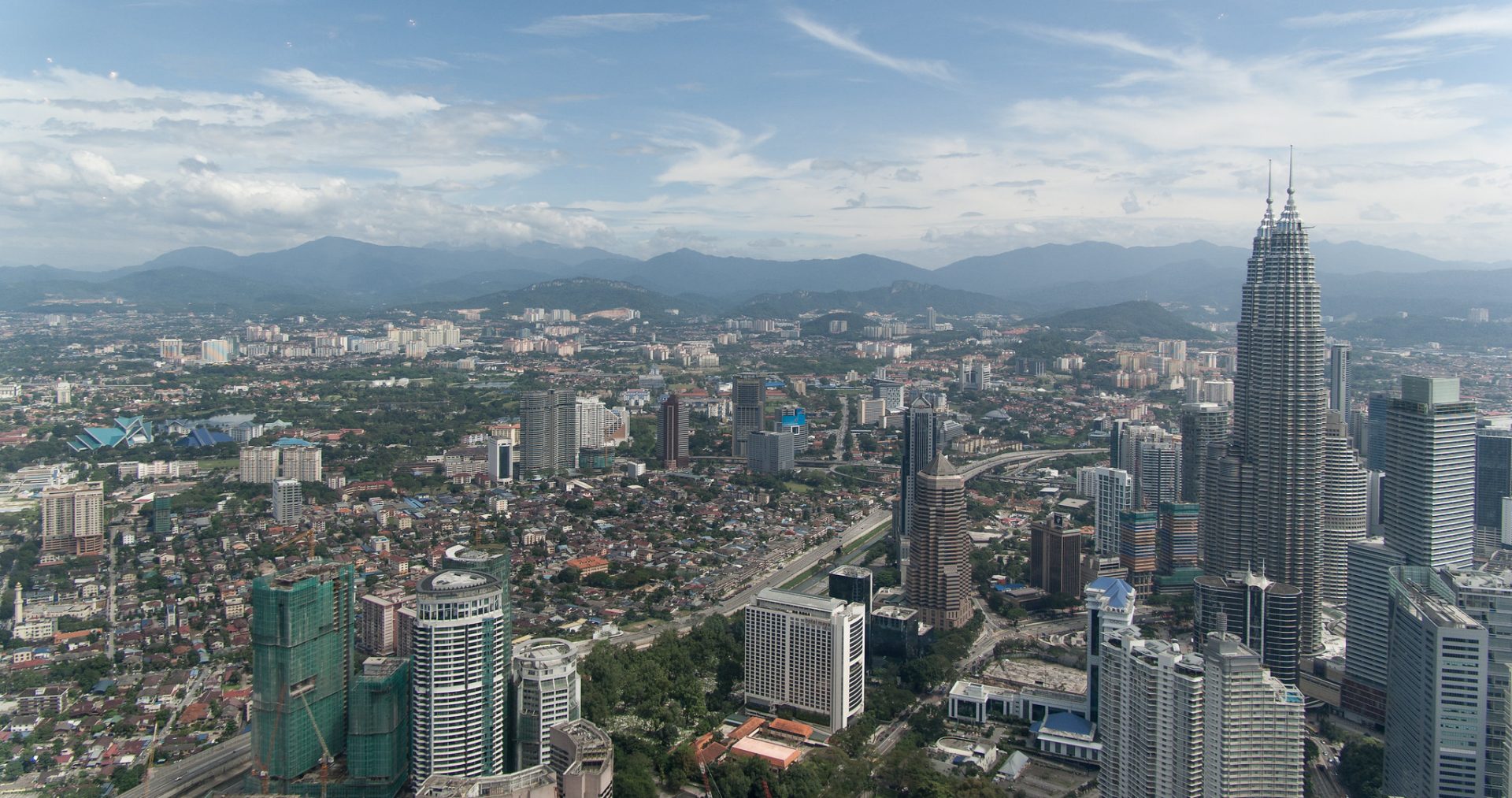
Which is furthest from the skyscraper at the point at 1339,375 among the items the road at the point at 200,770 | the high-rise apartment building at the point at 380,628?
the road at the point at 200,770

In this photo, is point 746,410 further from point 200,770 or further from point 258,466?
point 200,770

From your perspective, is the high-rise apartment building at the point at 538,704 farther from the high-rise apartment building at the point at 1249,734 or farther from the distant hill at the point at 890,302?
the distant hill at the point at 890,302

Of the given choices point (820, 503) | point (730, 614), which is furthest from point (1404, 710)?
point (820, 503)

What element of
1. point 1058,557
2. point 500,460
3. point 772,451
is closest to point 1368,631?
point 1058,557

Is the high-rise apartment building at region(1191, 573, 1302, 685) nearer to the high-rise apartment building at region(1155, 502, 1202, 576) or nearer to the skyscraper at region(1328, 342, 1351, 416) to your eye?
the high-rise apartment building at region(1155, 502, 1202, 576)

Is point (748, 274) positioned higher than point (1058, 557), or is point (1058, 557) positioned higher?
point (748, 274)

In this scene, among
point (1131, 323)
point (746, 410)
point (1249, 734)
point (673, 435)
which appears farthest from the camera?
point (1131, 323)
